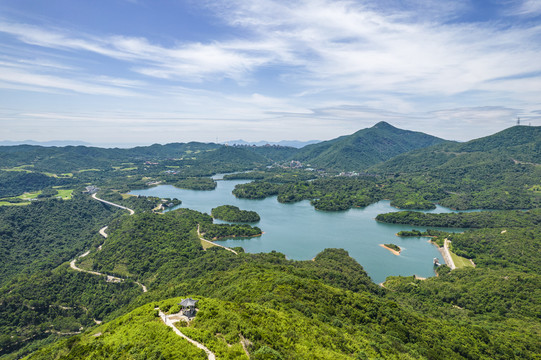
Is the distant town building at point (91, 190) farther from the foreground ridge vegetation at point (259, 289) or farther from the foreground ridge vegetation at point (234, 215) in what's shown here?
the foreground ridge vegetation at point (234, 215)

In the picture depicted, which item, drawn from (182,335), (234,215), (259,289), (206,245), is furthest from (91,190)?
(182,335)

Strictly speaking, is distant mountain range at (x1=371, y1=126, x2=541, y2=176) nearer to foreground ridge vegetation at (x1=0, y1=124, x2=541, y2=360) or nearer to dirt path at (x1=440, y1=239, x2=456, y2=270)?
foreground ridge vegetation at (x1=0, y1=124, x2=541, y2=360)

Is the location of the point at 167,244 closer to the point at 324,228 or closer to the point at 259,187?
the point at 324,228

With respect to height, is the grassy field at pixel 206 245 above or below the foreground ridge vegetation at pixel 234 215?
below

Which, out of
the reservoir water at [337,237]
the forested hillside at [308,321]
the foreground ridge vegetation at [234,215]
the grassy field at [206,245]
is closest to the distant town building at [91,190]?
the reservoir water at [337,237]

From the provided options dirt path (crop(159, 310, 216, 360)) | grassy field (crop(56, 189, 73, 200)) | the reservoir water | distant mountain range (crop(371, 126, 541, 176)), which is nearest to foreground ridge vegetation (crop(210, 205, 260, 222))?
the reservoir water

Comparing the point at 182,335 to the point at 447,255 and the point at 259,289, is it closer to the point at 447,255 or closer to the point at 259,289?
the point at 259,289

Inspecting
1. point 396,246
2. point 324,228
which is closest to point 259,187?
point 324,228

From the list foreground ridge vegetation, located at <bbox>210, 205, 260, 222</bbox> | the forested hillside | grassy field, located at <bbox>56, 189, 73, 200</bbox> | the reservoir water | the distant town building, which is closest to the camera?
the forested hillside
